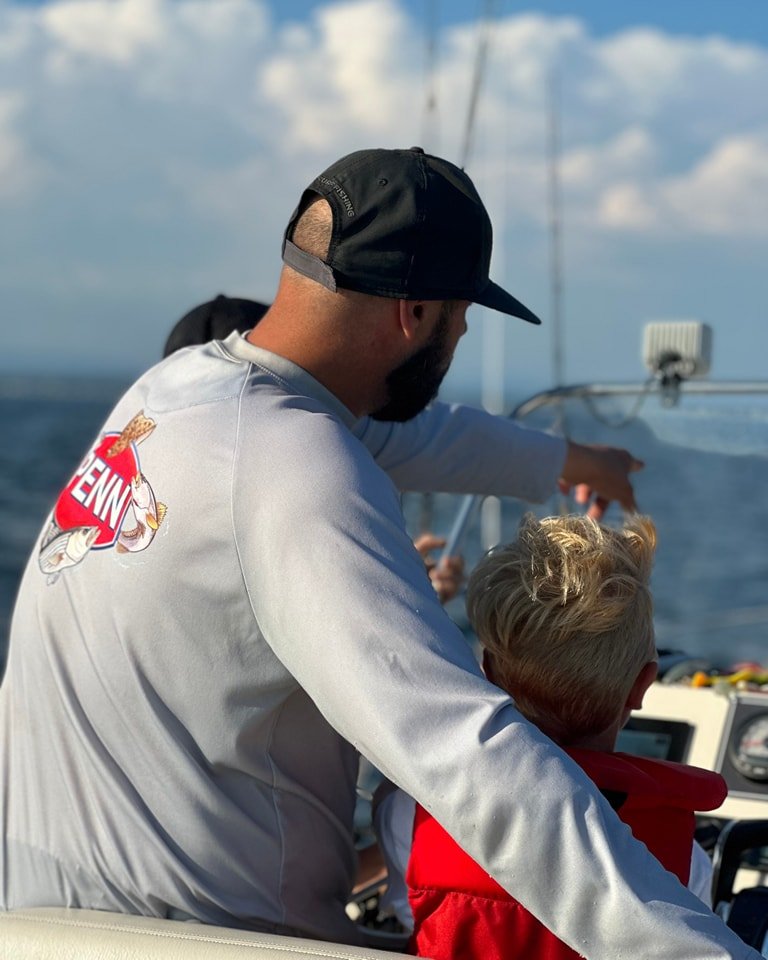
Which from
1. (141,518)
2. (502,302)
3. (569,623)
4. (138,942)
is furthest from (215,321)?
(138,942)

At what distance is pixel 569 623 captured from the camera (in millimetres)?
1387

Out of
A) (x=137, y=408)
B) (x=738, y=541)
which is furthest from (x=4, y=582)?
(x=137, y=408)

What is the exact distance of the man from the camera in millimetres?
Result: 1182

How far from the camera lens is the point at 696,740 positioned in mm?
2592

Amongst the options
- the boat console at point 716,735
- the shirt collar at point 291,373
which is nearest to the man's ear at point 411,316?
the shirt collar at point 291,373

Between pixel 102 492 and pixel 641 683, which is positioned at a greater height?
pixel 102 492

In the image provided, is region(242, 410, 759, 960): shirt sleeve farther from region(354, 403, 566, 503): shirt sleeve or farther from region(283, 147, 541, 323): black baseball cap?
region(354, 403, 566, 503): shirt sleeve

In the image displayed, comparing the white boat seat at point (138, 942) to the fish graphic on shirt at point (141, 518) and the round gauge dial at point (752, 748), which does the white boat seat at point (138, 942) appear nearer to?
the fish graphic on shirt at point (141, 518)

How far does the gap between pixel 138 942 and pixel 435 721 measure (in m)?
0.42

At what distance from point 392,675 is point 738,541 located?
66.6 feet

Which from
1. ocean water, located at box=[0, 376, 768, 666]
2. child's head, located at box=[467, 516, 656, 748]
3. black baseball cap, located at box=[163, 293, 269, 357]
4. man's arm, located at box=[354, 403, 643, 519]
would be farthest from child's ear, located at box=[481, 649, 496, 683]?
ocean water, located at box=[0, 376, 768, 666]

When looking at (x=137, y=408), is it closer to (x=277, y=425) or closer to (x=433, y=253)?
(x=277, y=425)

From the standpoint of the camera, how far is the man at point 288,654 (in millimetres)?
1182

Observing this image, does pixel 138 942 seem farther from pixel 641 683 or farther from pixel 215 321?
pixel 215 321
